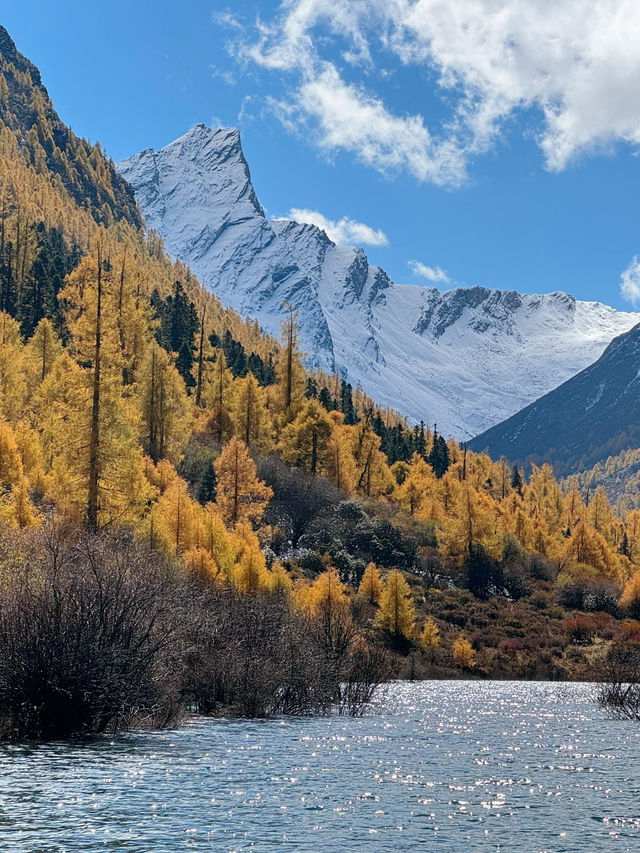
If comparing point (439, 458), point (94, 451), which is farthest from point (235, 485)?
point (439, 458)

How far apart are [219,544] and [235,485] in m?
16.3

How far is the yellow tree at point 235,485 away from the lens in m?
67.9

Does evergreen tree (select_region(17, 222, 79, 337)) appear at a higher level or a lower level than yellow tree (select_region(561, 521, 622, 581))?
higher

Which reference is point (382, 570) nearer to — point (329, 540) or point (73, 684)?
point (329, 540)

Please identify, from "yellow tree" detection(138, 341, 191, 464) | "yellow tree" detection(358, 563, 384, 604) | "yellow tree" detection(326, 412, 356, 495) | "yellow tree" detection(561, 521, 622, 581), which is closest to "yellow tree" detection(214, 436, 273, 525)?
"yellow tree" detection(138, 341, 191, 464)

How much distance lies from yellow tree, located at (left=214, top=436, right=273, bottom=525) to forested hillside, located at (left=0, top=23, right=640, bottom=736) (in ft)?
0.53

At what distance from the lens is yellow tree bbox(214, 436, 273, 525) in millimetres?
67938

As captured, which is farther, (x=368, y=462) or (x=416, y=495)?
(x=416, y=495)

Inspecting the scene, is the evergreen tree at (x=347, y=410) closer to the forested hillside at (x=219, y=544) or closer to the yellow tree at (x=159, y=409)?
the forested hillside at (x=219, y=544)

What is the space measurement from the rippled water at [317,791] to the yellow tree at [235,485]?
130 feet

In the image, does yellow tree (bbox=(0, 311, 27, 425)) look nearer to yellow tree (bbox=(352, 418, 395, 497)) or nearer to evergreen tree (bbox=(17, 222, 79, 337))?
evergreen tree (bbox=(17, 222, 79, 337))

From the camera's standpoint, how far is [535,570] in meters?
97.9

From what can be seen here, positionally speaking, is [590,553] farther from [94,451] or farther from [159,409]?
[94,451]

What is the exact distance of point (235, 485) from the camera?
224ft
